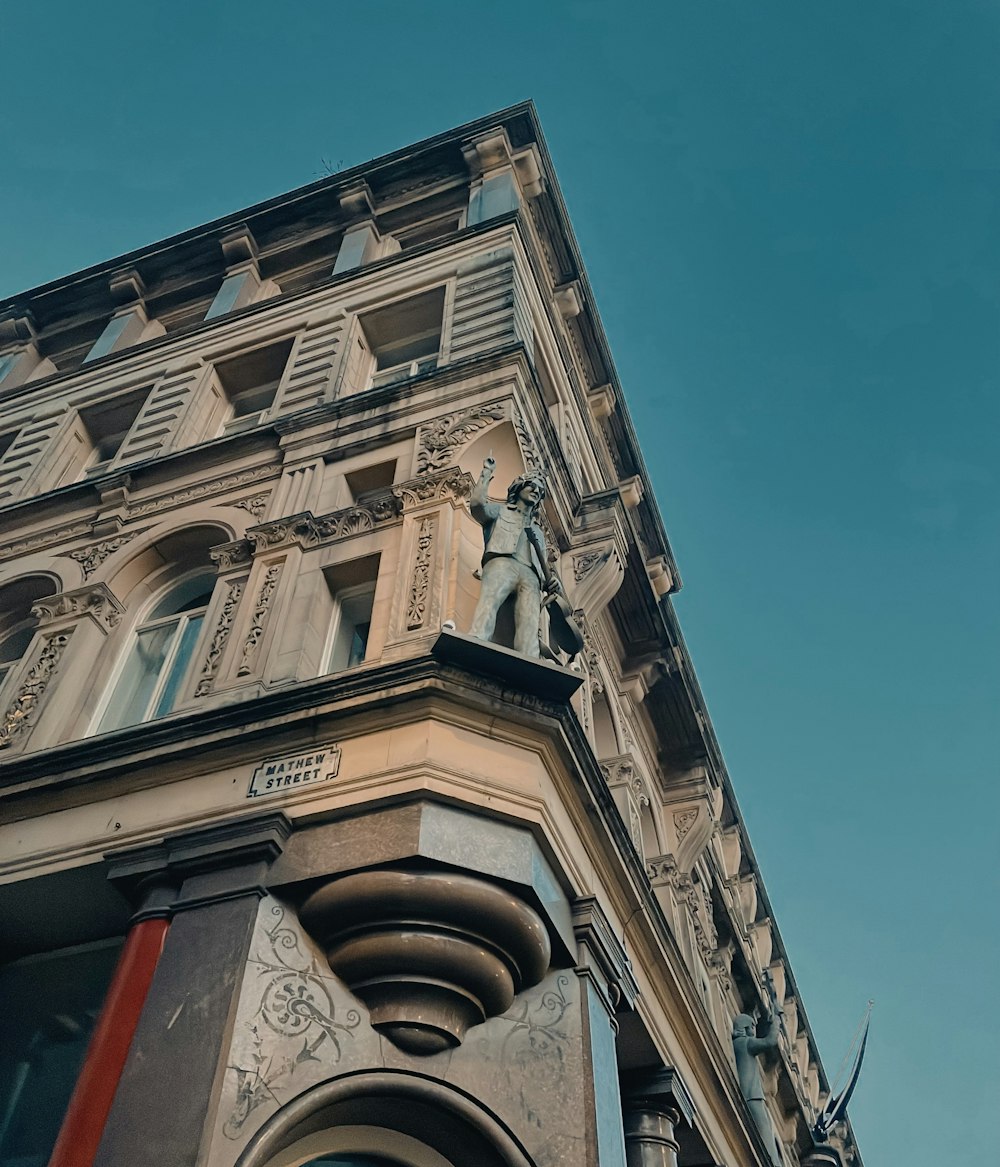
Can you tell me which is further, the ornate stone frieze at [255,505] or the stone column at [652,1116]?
the ornate stone frieze at [255,505]

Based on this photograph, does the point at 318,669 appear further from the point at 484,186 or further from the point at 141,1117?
the point at 484,186

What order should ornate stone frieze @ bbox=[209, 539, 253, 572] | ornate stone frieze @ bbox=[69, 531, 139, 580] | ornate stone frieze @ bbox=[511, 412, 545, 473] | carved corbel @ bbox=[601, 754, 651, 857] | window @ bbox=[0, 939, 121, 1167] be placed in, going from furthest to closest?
carved corbel @ bbox=[601, 754, 651, 857] < ornate stone frieze @ bbox=[69, 531, 139, 580] < ornate stone frieze @ bbox=[511, 412, 545, 473] < ornate stone frieze @ bbox=[209, 539, 253, 572] < window @ bbox=[0, 939, 121, 1167]

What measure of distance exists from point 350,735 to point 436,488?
4.26 m

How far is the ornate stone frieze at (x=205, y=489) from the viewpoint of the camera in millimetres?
15992

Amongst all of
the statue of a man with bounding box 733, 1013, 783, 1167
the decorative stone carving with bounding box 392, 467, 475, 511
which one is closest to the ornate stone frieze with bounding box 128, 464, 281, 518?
the decorative stone carving with bounding box 392, 467, 475, 511

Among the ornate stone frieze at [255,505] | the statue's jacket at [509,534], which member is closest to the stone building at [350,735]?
the ornate stone frieze at [255,505]

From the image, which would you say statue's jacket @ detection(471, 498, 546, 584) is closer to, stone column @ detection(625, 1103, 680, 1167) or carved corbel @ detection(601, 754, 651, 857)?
carved corbel @ detection(601, 754, 651, 857)

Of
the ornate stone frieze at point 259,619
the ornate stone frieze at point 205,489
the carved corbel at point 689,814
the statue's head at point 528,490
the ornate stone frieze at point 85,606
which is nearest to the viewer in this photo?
the ornate stone frieze at point 259,619

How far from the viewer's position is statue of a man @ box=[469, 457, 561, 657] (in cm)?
1161

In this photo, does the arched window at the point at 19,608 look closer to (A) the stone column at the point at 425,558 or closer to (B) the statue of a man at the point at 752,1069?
(A) the stone column at the point at 425,558

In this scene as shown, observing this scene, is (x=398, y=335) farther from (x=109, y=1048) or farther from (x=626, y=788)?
(x=109, y=1048)

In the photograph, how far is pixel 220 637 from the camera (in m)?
13.3

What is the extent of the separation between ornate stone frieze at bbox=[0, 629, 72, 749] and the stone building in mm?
43

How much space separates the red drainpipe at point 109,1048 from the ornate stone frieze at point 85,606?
6222 millimetres
